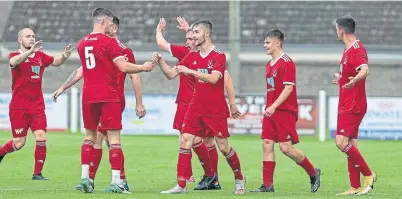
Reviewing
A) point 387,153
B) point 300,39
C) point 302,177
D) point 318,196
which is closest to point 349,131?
point 318,196

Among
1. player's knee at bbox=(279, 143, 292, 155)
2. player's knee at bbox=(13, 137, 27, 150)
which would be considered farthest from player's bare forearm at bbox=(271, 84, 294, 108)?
player's knee at bbox=(13, 137, 27, 150)

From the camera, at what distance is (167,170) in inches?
787

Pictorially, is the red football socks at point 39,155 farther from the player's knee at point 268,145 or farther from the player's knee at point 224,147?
the player's knee at point 268,145

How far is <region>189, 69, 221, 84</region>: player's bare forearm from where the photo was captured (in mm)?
14781

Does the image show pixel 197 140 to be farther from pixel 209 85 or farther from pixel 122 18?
pixel 122 18

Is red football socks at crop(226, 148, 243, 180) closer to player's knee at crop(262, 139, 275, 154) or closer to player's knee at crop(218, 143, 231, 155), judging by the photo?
player's knee at crop(218, 143, 231, 155)

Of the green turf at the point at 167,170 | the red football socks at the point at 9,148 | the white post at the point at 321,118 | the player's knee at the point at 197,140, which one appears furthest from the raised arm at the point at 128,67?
the white post at the point at 321,118

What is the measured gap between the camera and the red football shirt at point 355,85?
1524 cm

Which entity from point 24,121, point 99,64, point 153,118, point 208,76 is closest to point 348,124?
point 208,76

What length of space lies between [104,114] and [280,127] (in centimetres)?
222

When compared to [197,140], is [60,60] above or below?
above

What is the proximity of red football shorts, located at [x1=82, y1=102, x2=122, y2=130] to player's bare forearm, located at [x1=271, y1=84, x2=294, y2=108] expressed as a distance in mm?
1911

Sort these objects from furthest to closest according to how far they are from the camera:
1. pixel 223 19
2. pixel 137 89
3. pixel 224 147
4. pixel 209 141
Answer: pixel 223 19 < pixel 209 141 < pixel 137 89 < pixel 224 147

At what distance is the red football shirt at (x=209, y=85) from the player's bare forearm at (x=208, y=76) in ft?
0.34
